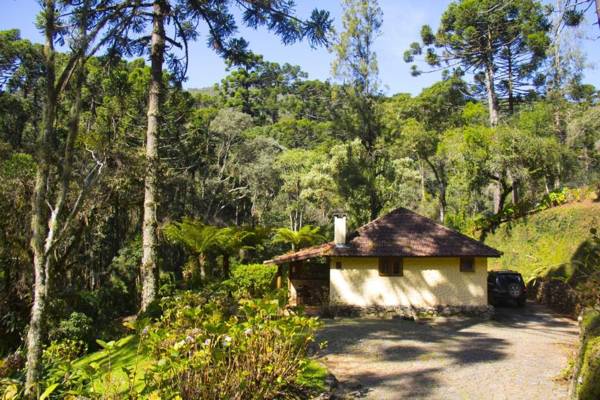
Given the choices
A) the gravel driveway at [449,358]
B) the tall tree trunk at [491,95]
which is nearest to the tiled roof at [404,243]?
the gravel driveway at [449,358]

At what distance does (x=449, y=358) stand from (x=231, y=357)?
16.9 feet

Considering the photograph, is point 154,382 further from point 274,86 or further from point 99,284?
point 274,86

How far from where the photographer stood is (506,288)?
17.5 metres

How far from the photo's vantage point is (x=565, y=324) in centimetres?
1411

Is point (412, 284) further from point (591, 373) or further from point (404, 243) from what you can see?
point (591, 373)

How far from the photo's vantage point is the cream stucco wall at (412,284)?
1522 cm

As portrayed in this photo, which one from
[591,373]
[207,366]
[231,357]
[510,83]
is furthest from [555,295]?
[510,83]

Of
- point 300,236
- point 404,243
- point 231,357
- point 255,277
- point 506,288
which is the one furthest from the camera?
point 300,236

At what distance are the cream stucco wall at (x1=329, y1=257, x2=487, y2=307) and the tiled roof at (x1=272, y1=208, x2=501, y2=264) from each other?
31 cm

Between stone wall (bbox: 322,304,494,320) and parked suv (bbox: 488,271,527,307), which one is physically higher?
parked suv (bbox: 488,271,527,307)

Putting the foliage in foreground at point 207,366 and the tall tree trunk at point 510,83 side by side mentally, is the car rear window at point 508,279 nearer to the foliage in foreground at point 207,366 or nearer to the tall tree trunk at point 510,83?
the foliage in foreground at point 207,366

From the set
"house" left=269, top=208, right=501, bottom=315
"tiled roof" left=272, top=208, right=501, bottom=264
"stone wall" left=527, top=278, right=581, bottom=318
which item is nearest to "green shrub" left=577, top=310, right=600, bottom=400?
"stone wall" left=527, top=278, right=581, bottom=318

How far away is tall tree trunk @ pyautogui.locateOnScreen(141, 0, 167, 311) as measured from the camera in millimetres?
9859

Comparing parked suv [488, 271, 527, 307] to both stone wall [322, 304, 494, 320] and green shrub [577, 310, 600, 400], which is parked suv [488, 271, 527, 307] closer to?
stone wall [322, 304, 494, 320]
